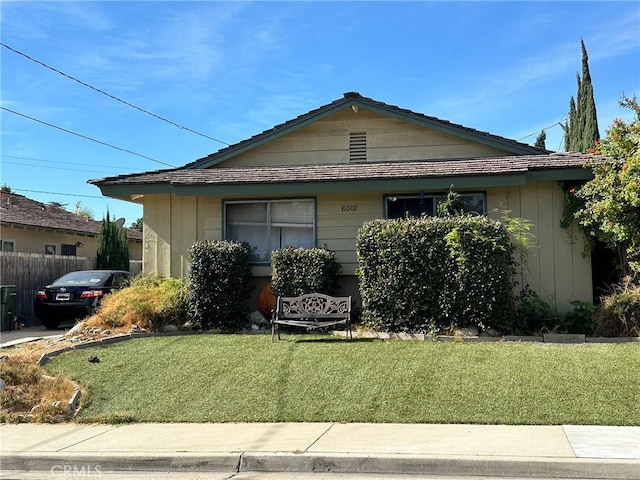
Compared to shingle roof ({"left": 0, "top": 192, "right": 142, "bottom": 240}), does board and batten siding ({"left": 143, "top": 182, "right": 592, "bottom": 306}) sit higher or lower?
lower

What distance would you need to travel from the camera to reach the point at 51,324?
15555mm

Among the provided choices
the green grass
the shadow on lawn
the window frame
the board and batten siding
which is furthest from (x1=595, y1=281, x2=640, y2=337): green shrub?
the window frame

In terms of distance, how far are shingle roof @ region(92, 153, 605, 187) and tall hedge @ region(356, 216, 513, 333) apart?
5.16ft

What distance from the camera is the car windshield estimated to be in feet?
50.6

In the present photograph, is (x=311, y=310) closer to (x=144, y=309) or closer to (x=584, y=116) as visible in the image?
(x=144, y=309)

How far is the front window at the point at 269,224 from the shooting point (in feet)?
45.1

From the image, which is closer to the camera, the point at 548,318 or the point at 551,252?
the point at 548,318

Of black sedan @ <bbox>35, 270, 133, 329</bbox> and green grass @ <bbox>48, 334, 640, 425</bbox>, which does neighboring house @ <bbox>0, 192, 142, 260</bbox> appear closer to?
black sedan @ <bbox>35, 270, 133, 329</bbox>

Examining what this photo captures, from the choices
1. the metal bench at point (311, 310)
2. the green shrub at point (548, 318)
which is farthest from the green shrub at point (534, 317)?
the metal bench at point (311, 310)

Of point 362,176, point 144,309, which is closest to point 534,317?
point 362,176

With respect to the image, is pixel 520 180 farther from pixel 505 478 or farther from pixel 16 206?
pixel 16 206

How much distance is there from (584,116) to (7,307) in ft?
69.0

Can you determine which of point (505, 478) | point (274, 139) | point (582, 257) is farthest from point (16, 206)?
point (505, 478)

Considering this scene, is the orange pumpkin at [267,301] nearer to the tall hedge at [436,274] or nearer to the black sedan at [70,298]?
the tall hedge at [436,274]
